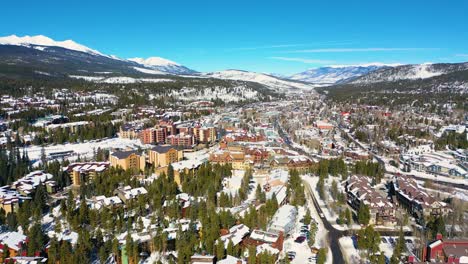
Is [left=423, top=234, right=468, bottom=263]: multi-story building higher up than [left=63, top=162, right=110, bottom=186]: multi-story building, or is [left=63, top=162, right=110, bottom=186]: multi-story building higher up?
[left=63, top=162, right=110, bottom=186]: multi-story building

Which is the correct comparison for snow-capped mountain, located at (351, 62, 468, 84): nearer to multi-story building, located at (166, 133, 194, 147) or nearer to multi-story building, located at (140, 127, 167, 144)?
multi-story building, located at (166, 133, 194, 147)

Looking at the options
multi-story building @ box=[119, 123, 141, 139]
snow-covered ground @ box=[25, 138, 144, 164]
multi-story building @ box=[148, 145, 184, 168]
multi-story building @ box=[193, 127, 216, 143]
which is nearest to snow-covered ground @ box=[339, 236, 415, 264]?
multi-story building @ box=[148, 145, 184, 168]

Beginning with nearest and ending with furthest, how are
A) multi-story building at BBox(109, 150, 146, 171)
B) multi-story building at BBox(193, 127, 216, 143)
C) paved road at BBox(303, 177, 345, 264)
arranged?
paved road at BBox(303, 177, 345, 264) → multi-story building at BBox(109, 150, 146, 171) → multi-story building at BBox(193, 127, 216, 143)

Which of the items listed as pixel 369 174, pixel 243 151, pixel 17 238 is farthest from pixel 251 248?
pixel 243 151

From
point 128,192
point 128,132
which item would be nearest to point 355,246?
point 128,192

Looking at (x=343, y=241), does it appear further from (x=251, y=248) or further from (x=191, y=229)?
(x=191, y=229)
